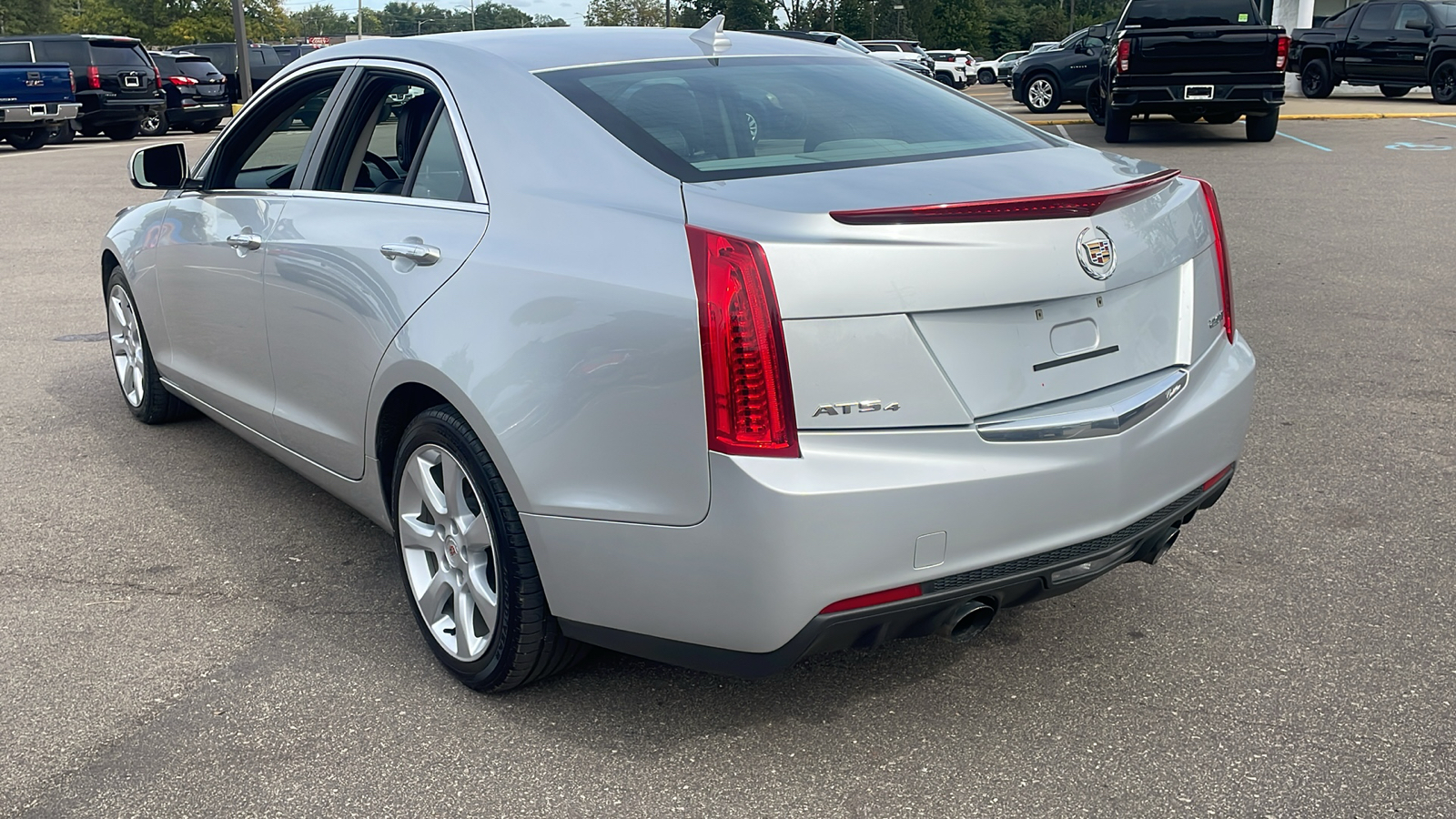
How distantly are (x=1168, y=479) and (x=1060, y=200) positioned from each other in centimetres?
72

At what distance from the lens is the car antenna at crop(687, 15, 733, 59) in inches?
148

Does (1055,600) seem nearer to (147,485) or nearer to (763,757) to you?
(763,757)

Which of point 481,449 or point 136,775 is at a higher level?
point 481,449

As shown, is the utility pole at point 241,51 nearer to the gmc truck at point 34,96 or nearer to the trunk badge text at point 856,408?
the gmc truck at point 34,96

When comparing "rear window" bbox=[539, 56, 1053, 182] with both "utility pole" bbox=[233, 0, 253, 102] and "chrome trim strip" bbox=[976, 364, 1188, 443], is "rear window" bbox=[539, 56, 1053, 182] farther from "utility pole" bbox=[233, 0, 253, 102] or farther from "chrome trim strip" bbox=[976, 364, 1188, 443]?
"utility pole" bbox=[233, 0, 253, 102]

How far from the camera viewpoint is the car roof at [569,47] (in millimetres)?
3498

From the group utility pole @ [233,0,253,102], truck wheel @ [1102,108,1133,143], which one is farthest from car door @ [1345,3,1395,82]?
utility pole @ [233,0,253,102]

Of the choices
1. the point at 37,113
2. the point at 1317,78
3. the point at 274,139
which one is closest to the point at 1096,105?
the point at 1317,78

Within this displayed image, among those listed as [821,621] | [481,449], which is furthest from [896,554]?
[481,449]

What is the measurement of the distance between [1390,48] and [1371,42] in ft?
1.41

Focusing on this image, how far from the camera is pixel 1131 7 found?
17891 millimetres

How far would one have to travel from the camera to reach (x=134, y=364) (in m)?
5.70

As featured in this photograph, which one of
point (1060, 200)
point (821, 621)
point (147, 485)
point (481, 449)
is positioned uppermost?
point (1060, 200)

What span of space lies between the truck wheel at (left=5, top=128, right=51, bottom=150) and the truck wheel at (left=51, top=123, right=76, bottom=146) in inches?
23.4
